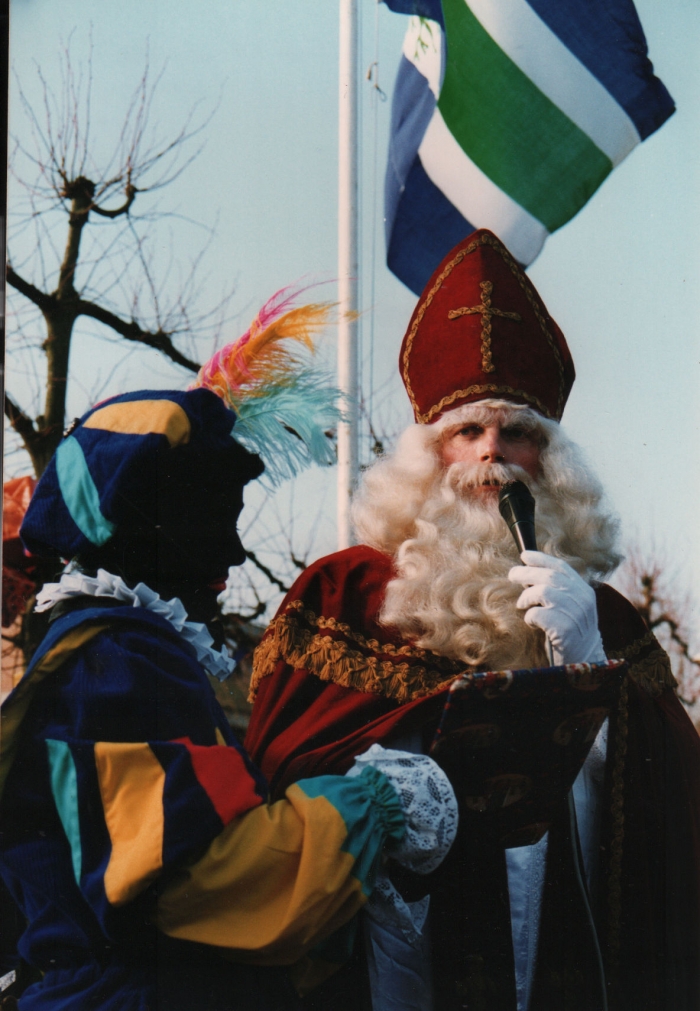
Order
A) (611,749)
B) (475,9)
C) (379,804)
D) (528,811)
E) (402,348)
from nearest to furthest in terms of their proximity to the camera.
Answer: (379,804) < (528,811) < (611,749) < (402,348) < (475,9)

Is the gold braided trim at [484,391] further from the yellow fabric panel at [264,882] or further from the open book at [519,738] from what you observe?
the yellow fabric panel at [264,882]

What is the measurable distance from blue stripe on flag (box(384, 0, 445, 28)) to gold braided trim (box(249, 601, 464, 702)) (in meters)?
1.91

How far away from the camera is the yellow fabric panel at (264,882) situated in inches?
74.5

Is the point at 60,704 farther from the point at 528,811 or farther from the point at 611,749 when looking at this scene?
the point at 611,749

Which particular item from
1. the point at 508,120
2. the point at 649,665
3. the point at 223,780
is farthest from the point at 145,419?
the point at 508,120

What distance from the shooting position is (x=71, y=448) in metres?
2.14

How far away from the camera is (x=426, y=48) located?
3.40 metres

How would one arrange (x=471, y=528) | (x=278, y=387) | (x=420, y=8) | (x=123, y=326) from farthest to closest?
(x=420, y=8), (x=123, y=326), (x=471, y=528), (x=278, y=387)

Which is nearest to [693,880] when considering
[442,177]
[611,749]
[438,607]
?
[611,749]

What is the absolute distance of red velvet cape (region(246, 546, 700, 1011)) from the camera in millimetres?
2559

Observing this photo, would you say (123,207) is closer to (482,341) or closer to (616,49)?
(482,341)

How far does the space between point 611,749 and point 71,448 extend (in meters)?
1.58

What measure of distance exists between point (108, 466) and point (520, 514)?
104cm

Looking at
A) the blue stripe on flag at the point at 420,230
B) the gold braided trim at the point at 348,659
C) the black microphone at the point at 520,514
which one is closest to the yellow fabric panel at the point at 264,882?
the gold braided trim at the point at 348,659
